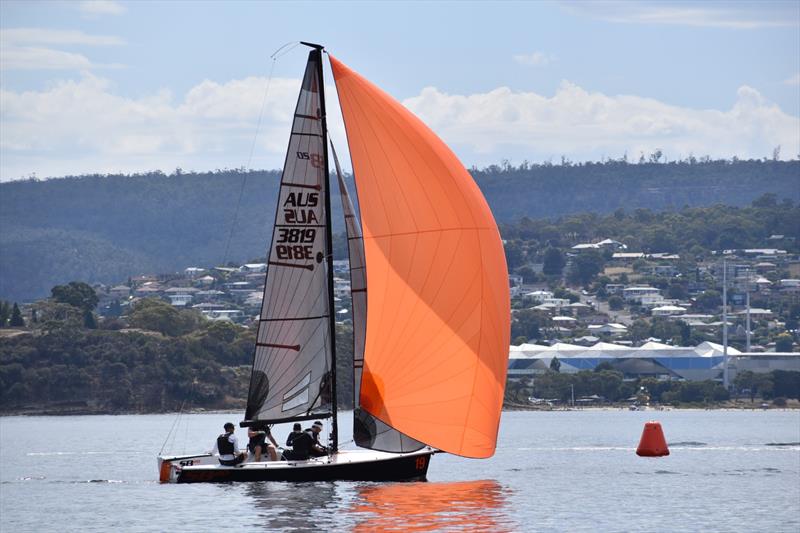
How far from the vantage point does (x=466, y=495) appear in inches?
1548

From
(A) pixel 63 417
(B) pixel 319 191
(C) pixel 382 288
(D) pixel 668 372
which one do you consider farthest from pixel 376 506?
(D) pixel 668 372

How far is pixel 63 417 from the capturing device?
135 metres

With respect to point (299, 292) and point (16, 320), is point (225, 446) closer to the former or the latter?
point (299, 292)

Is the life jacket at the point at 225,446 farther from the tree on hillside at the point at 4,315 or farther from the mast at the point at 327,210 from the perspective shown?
the tree on hillside at the point at 4,315

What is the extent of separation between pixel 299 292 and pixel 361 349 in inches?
74.1

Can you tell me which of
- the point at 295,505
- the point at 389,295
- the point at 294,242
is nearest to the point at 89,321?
the point at 294,242

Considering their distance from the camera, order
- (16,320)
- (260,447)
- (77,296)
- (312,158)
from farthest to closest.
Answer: (77,296), (16,320), (260,447), (312,158)

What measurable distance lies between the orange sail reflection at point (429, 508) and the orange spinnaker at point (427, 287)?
4.38 feet

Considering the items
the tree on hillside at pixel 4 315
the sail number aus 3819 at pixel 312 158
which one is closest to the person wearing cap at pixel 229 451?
the sail number aus 3819 at pixel 312 158

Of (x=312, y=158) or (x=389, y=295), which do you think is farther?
(x=312, y=158)

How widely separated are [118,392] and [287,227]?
4112 inches

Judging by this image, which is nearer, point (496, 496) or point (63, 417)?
point (496, 496)

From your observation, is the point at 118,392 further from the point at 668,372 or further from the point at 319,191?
the point at 319,191

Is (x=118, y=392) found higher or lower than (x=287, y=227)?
lower
